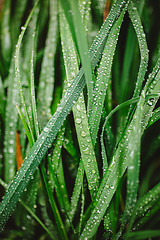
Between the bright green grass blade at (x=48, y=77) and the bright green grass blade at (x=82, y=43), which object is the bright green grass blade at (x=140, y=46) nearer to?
the bright green grass blade at (x=82, y=43)

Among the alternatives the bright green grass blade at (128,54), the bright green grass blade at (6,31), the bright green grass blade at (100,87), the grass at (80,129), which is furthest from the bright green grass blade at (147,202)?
the bright green grass blade at (6,31)

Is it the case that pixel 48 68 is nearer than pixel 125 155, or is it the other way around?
pixel 125 155

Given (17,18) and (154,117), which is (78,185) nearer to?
(154,117)

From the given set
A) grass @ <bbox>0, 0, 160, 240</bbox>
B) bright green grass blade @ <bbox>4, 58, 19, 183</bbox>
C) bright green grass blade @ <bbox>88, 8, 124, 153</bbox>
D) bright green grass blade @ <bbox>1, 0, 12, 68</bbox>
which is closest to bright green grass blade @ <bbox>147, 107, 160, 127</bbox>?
grass @ <bbox>0, 0, 160, 240</bbox>

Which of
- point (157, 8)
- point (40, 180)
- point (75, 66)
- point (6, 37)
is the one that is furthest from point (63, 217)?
point (157, 8)

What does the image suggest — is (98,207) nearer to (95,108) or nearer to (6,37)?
(95,108)

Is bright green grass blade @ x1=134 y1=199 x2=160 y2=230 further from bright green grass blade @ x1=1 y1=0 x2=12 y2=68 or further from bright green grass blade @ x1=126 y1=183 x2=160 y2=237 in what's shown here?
bright green grass blade @ x1=1 y1=0 x2=12 y2=68
